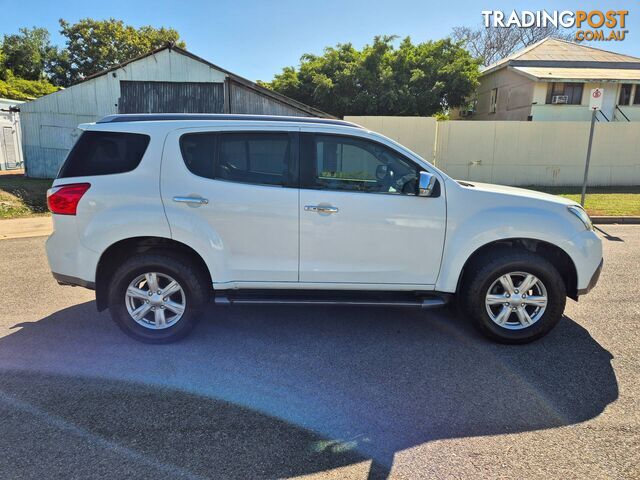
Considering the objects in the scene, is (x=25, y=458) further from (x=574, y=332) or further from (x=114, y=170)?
(x=574, y=332)

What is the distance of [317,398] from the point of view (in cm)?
319

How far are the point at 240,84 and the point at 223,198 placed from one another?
13.0m

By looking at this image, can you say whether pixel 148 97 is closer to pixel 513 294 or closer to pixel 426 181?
pixel 426 181

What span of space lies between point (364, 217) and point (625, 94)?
2432cm

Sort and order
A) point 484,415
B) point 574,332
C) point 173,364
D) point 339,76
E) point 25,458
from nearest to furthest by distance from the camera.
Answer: point 25,458 → point 484,415 → point 173,364 → point 574,332 → point 339,76

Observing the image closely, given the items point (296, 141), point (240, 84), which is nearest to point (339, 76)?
point (240, 84)

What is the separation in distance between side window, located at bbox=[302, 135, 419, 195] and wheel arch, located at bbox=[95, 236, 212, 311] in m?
1.22

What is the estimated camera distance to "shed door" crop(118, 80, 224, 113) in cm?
1559

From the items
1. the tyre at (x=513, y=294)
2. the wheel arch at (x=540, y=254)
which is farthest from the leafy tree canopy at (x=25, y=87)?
the tyre at (x=513, y=294)

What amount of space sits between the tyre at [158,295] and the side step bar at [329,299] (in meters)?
0.25

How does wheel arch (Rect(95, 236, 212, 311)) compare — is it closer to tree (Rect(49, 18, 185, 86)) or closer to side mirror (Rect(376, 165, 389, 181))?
side mirror (Rect(376, 165, 389, 181))

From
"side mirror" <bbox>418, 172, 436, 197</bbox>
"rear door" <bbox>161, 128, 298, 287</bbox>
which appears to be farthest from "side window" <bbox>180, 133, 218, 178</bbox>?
"side mirror" <bbox>418, 172, 436, 197</bbox>

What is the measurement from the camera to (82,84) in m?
15.8

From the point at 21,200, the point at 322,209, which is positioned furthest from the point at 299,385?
the point at 21,200
